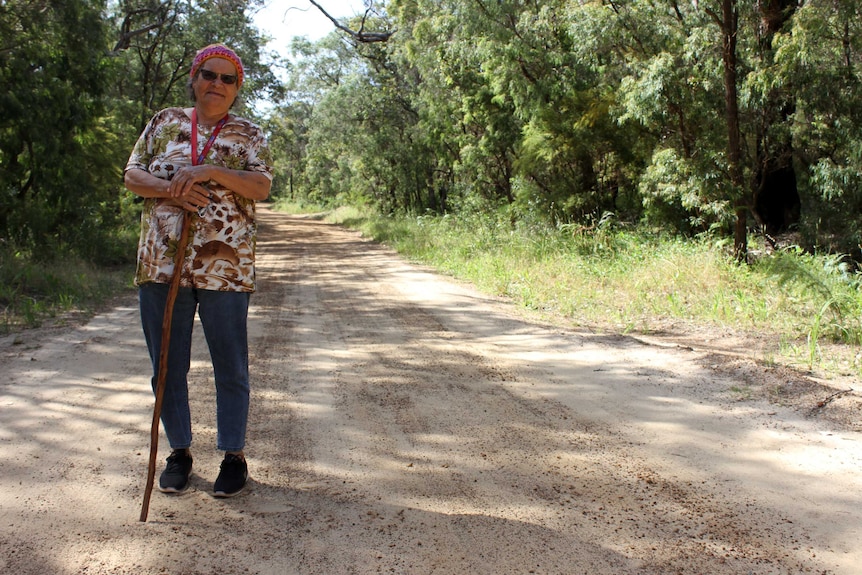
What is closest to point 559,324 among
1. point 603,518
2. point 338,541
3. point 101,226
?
point 603,518

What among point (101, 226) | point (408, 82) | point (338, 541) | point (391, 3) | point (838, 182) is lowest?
point (338, 541)

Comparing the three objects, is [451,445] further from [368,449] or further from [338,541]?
[338,541]

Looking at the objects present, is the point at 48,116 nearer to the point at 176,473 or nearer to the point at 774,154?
the point at 176,473

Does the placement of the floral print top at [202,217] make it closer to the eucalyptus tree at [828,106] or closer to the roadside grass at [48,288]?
the roadside grass at [48,288]

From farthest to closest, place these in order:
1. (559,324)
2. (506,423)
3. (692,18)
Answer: (692,18), (559,324), (506,423)

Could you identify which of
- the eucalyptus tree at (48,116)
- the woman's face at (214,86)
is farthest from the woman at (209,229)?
the eucalyptus tree at (48,116)

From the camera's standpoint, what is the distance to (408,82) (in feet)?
76.8

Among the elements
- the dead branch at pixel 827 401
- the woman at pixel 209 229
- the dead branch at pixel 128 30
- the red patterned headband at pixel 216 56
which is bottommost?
the dead branch at pixel 827 401

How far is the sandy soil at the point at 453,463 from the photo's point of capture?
105 inches

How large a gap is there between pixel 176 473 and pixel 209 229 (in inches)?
45.9

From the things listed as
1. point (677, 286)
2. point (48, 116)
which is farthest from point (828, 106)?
point (48, 116)

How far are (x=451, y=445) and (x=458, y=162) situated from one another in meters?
16.5

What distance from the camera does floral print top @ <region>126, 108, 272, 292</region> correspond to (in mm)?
2998

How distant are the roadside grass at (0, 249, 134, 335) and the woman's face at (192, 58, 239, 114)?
504cm
